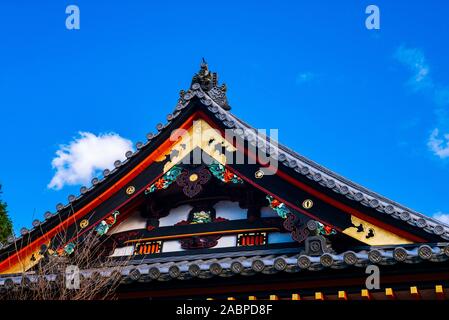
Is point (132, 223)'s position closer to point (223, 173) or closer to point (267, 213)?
point (223, 173)

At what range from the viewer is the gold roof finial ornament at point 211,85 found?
10.4 m

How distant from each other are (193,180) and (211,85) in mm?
2458

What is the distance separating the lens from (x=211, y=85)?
10.8m

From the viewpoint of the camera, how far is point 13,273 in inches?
379

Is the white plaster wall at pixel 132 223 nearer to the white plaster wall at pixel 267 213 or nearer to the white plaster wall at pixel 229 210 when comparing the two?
the white plaster wall at pixel 229 210

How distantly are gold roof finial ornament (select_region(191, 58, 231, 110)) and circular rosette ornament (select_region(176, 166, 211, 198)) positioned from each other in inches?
72.3

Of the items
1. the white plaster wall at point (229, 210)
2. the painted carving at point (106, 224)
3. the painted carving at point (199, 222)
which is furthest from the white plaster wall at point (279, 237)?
the painted carving at point (106, 224)

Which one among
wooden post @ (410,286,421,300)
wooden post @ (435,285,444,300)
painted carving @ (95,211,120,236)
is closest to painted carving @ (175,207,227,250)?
painted carving @ (95,211,120,236)

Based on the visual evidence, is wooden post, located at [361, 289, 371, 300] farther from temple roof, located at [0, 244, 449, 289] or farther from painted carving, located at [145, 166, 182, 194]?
painted carving, located at [145, 166, 182, 194]


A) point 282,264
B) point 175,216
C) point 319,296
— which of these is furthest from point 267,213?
point 319,296

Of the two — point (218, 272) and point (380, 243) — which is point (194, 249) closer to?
point (218, 272)

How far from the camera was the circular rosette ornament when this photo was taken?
362 inches

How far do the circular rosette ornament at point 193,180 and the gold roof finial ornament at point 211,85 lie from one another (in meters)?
1.84
